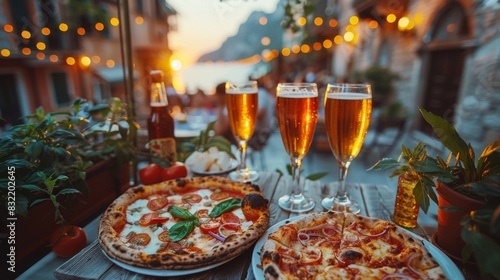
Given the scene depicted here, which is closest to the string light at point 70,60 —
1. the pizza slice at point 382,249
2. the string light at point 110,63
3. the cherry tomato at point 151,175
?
the string light at point 110,63

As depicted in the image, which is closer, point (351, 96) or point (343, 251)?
point (343, 251)

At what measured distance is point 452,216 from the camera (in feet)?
3.49

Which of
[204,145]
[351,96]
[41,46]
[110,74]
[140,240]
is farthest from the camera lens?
[110,74]

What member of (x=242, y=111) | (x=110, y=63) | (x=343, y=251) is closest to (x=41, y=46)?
(x=110, y=63)

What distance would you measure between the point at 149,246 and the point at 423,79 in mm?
8427

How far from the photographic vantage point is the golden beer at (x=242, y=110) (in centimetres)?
182

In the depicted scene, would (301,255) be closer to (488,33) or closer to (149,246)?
(149,246)

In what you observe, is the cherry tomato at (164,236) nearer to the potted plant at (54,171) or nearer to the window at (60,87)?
the potted plant at (54,171)

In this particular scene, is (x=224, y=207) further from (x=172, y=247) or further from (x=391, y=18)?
(x=391, y=18)

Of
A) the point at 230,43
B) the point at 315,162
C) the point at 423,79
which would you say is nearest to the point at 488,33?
the point at 423,79

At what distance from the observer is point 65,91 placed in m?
12.6

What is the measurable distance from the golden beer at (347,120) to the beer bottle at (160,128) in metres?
1.12

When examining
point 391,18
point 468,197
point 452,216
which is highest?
point 391,18

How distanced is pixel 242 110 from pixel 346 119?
0.72 metres
